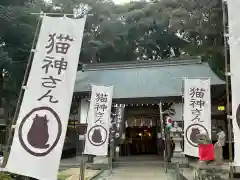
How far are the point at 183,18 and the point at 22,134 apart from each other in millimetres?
23168

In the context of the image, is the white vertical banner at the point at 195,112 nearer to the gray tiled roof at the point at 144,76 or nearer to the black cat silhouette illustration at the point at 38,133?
the gray tiled roof at the point at 144,76

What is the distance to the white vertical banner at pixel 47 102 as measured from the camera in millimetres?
4633

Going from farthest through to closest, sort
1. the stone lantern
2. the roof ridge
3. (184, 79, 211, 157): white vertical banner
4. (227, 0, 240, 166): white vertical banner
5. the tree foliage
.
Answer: the tree foliage, the roof ridge, the stone lantern, (184, 79, 211, 157): white vertical banner, (227, 0, 240, 166): white vertical banner

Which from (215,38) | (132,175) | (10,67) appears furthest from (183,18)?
(132,175)

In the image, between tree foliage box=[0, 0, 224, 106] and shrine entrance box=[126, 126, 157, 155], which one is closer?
shrine entrance box=[126, 126, 157, 155]

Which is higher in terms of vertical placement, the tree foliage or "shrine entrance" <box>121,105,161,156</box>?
the tree foliage

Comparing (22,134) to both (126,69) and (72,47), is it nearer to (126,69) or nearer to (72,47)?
(72,47)

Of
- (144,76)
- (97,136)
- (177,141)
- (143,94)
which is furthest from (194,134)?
(144,76)

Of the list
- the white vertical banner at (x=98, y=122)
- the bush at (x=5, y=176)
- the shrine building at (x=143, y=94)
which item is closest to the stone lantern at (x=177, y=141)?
the shrine building at (x=143, y=94)

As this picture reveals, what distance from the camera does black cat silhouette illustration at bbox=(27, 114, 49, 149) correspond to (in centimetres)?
471

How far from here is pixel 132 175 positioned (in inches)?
518

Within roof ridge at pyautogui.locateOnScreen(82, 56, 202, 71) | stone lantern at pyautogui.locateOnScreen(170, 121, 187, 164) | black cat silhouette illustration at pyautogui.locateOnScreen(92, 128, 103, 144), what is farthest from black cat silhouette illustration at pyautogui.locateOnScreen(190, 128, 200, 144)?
roof ridge at pyautogui.locateOnScreen(82, 56, 202, 71)

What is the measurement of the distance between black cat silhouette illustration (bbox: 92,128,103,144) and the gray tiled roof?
4.74 metres

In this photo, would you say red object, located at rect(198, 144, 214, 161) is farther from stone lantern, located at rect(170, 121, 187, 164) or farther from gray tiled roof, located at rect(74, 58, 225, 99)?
gray tiled roof, located at rect(74, 58, 225, 99)
